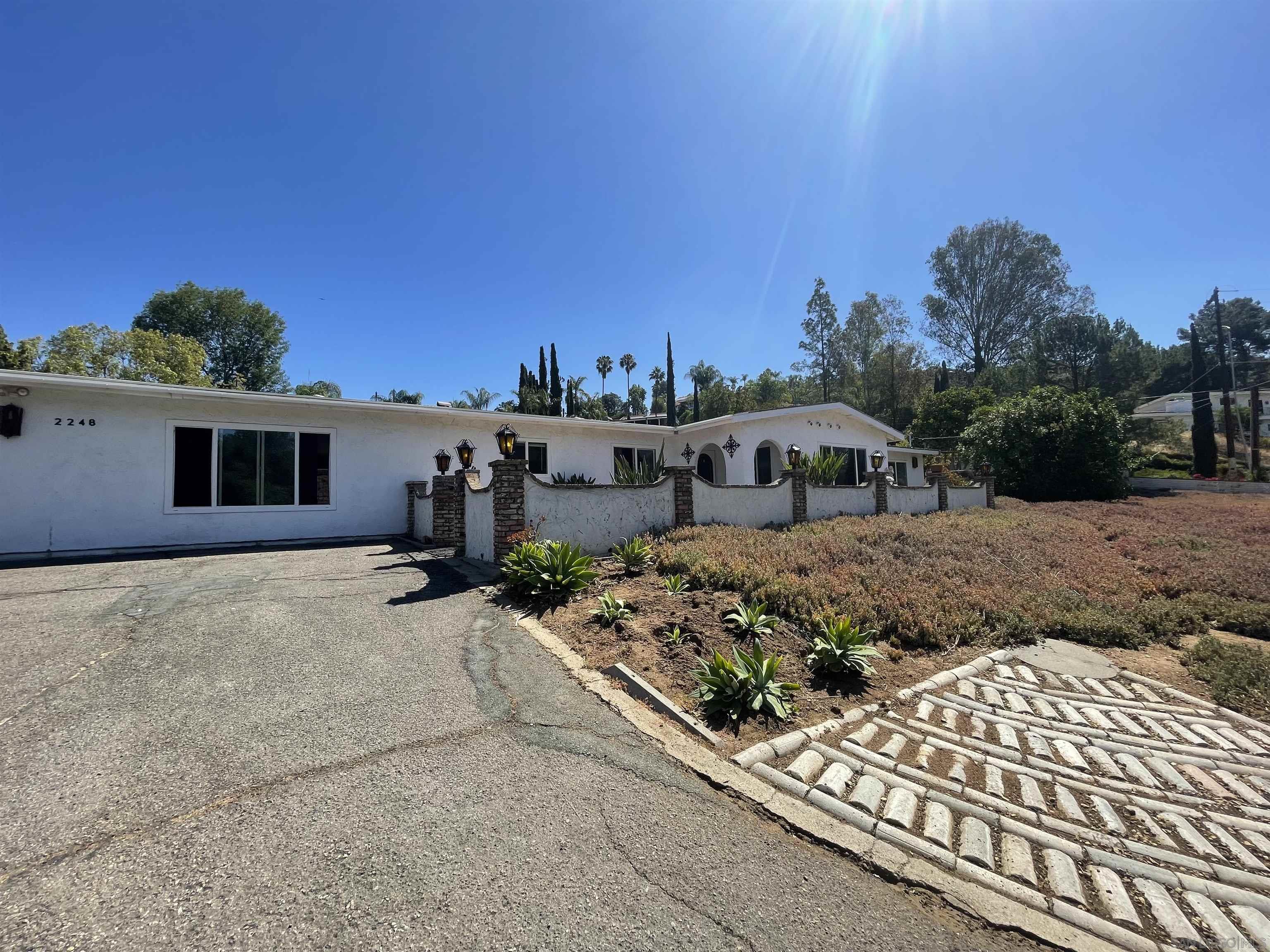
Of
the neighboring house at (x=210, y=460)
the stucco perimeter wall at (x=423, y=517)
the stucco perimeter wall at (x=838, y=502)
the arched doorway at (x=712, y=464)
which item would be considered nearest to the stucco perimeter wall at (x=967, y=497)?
the stucco perimeter wall at (x=838, y=502)

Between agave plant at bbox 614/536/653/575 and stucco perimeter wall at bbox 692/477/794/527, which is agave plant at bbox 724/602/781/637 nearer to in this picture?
agave plant at bbox 614/536/653/575

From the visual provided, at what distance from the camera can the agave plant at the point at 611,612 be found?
515 cm

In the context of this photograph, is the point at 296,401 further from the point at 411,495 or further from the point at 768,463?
the point at 768,463

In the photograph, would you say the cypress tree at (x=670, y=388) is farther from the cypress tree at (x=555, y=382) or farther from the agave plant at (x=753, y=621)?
the agave plant at (x=753, y=621)

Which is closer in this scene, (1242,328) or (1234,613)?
(1234,613)

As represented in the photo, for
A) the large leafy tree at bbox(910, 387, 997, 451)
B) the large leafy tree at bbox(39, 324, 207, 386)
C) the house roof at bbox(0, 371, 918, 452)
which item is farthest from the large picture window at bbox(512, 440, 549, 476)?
the large leafy tree at bbox(910, 387, 997, 451)

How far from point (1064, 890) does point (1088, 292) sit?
45.3 metres

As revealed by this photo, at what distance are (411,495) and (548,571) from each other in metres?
6.40

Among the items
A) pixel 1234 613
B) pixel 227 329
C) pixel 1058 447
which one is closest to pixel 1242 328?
pixel 1058 447

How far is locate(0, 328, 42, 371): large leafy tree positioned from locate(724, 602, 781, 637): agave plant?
31.3m

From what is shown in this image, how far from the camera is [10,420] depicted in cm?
823

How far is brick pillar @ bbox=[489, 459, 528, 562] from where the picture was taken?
23.2 feet

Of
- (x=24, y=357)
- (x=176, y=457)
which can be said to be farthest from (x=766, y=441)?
(x=24, y=357)

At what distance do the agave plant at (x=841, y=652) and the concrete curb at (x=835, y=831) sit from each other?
43 cm
